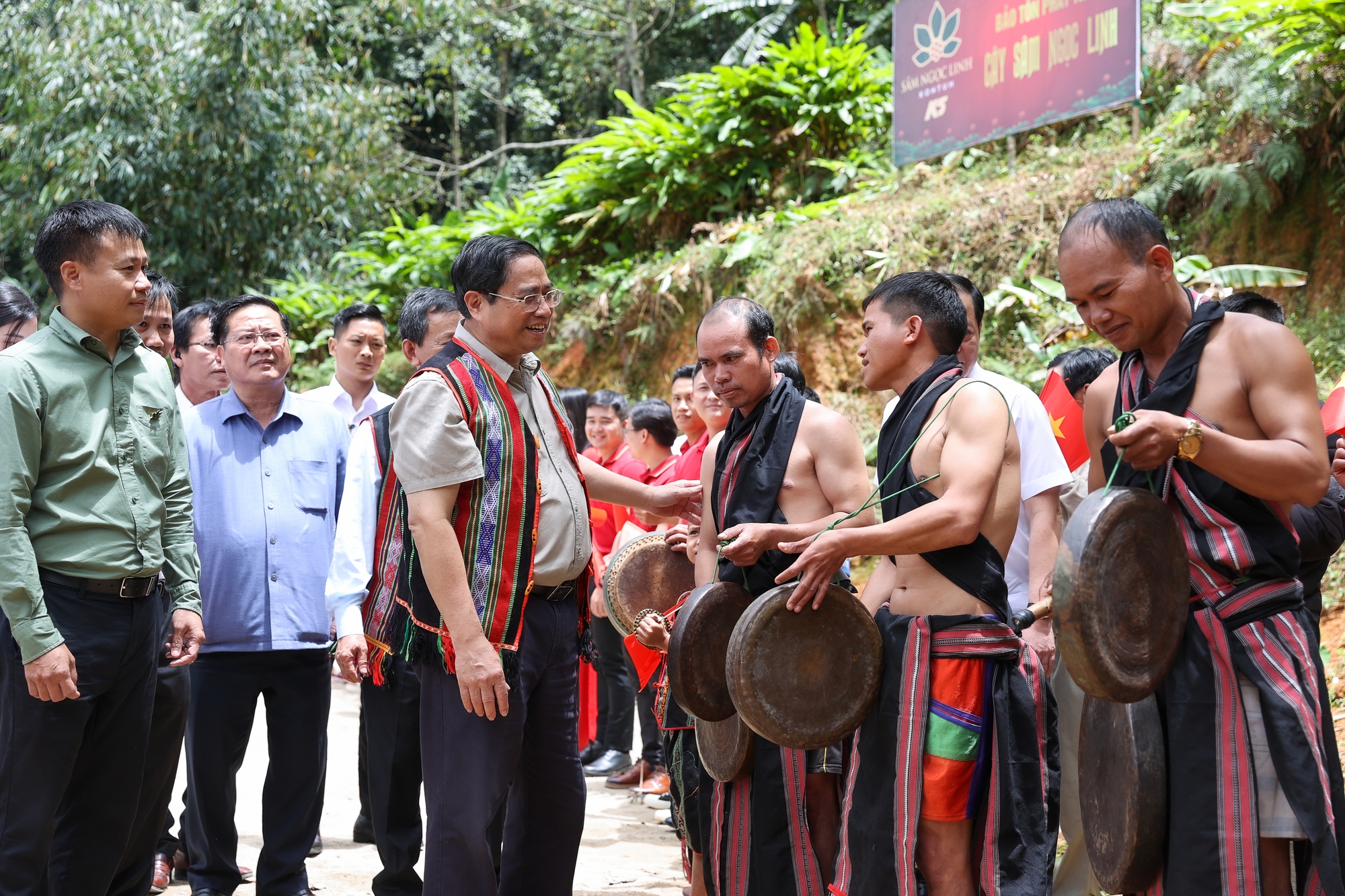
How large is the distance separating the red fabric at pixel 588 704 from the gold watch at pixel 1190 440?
4.96 metres

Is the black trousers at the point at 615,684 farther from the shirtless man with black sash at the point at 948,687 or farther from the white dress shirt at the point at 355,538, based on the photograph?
the shirtless man with black sash at the point at 948,687

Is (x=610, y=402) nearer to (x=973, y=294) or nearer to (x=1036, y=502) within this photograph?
(x=973, y=294)

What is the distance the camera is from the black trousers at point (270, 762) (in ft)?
13.9

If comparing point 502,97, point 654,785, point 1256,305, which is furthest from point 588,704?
point 502,97

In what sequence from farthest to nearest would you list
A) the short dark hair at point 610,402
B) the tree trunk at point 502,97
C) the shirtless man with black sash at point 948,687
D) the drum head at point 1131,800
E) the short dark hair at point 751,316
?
1. the tree trunk at point 502,97
2. the short dark hair at point 610,402
3. the short dark hair at point 751,316
4. the shirtless man with black sash at point 948,687
5. the drum head at point 1131,800

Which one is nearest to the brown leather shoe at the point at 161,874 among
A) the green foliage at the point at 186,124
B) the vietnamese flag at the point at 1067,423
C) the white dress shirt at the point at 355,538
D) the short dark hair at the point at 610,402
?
the white dress shirt at the point at 355,538

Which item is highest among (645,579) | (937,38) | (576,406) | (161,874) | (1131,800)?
(937,38)

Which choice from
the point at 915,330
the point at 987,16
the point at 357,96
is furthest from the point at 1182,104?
the point at 357,96

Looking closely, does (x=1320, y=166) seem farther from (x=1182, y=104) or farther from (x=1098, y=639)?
(x=1098, y=639)

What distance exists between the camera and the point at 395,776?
4.35 metres

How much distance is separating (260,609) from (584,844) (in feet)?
6.64

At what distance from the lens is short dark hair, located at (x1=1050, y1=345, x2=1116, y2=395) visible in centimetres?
459

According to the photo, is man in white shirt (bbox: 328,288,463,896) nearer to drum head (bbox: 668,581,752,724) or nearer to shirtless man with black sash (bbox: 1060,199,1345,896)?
drum head (bbox: 668,581,752,724)

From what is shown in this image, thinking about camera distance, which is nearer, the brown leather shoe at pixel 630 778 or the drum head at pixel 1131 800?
the drum head at pixel 1131 800
